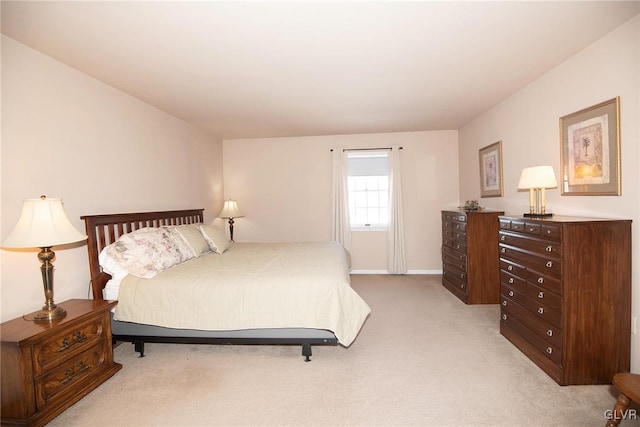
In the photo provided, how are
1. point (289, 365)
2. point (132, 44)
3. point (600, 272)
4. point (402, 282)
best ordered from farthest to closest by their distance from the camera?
point (402, 282) < point (289, 365) < point (132, 44) < point (600, 272)

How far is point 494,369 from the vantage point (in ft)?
7.88

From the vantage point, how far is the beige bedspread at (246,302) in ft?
8.25

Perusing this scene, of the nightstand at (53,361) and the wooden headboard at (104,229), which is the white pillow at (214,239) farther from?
the nightstand at (53,361)

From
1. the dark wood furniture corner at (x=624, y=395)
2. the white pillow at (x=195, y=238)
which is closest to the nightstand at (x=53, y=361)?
the white pillow at (x=195, y=238)

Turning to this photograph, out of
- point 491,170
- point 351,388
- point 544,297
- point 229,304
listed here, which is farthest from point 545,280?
point 229,304

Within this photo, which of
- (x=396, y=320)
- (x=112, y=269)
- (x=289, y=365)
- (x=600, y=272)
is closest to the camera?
(x=600, y=272)

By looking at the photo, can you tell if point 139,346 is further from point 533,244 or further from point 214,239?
point 533,244

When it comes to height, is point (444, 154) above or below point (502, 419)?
above

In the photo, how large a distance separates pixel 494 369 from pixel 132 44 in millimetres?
3666

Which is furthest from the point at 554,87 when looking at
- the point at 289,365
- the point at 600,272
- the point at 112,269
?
the point at 112,269

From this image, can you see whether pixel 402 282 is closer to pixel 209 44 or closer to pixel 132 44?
pixel 209 44

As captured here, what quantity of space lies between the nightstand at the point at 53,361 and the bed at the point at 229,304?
11.1 inches

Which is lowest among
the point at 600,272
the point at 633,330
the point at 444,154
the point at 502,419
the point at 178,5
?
the point at 502,419

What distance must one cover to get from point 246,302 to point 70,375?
48.0 inches
